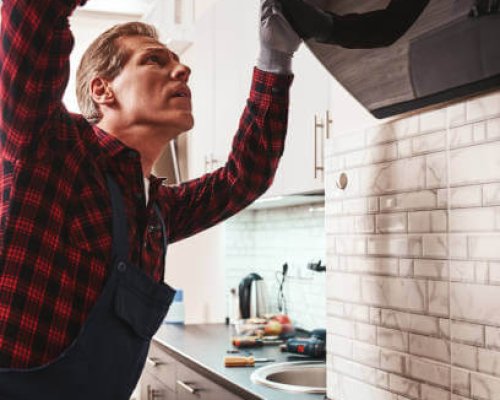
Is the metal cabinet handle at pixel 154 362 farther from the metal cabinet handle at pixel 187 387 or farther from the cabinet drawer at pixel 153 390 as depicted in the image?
the metal cabinet handle at pixel 187 387

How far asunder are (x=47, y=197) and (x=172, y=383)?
1621 mm

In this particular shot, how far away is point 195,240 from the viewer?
154 inches

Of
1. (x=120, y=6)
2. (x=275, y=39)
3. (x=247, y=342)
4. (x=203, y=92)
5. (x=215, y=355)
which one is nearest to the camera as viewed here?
(x=275, y=39)

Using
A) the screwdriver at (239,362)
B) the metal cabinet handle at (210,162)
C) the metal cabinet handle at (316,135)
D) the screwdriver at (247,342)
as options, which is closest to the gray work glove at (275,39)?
the metal cabinet handle at (316,135)

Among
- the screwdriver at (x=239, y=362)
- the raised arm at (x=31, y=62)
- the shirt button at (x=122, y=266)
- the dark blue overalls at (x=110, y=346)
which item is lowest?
the screwdriver at (x=239, y=362)

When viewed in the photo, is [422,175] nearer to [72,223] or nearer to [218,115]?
[72,223]

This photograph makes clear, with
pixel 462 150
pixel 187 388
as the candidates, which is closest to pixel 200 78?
pixel 187 388

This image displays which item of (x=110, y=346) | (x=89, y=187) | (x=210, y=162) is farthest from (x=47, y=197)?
(x=210, y=162)

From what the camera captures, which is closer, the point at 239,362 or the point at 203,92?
the point at 239,362

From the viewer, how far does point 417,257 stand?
4.44ft

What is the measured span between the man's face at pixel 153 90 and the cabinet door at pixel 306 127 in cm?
71

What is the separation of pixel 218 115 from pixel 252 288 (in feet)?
2.73

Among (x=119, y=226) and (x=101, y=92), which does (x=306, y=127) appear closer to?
(x=101, y=92)

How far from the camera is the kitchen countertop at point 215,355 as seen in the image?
1.91 metres
